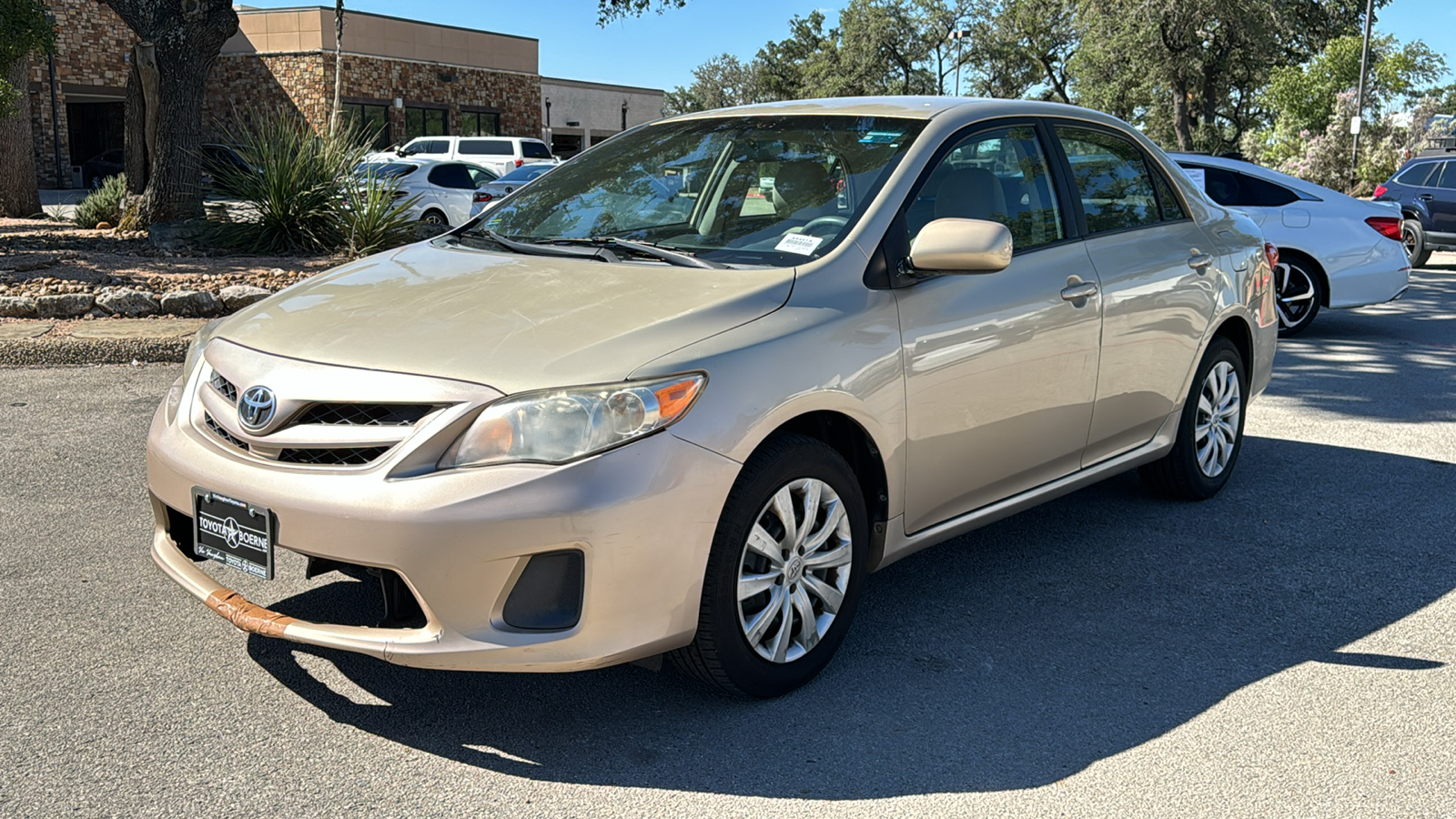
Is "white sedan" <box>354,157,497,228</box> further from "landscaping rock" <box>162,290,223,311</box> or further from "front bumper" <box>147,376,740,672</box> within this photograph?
"front bumper" <box>147,376,740,672</box>

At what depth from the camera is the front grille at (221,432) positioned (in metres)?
3.28

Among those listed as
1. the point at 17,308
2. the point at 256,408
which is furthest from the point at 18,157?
the point at 256,408

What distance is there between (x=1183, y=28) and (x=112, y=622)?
44.7 metres

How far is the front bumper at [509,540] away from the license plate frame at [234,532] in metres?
0.04

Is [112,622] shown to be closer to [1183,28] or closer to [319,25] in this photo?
[319,25]

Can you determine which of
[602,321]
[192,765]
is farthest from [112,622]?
[602,321]

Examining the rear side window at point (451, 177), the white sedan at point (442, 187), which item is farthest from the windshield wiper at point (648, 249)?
the rear side window at point (451, 177)

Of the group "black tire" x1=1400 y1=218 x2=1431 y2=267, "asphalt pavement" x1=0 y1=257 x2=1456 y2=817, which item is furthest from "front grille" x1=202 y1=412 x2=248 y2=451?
"black tire" x1=1400 y1=218 x2=1431 y2=267

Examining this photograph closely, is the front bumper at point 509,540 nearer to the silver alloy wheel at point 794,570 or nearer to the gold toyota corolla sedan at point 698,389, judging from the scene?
the gold toyota corolla sedan at point 698,389

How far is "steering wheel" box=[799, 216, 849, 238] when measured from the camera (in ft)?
12.6

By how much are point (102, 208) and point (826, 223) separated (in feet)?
58.6

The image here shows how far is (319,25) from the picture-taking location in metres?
41.8

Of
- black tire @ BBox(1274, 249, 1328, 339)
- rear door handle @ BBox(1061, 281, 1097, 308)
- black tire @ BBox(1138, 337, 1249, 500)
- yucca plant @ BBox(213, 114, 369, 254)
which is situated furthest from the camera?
yucca plant @ BBox(213, 114, 369, 254)

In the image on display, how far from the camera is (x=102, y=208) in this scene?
1873 centimetres
